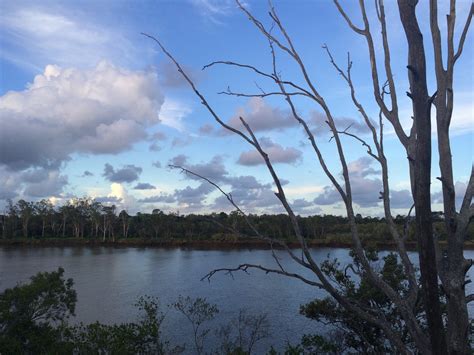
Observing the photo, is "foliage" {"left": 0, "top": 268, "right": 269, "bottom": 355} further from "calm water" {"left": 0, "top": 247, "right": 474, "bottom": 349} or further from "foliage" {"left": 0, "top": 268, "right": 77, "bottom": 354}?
"calm water" {"left": 0, "top": 247, "right": 474, "bottom": 349}

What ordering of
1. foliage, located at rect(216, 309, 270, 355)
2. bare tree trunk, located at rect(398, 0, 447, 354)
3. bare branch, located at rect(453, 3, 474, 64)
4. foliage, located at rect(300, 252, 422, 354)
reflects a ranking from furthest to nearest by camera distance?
foliage, located at rect(216, 309, 270, 355), foliage, located at rect(300, 252, 422, 354), bare branch, located at rect(453, 3, 474, 64), bare tree trunk, located at rect(398, 0, 447, 354)

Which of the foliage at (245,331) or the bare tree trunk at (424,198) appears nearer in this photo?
the bare tree trunk at (424,198)

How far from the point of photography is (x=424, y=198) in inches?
51.6

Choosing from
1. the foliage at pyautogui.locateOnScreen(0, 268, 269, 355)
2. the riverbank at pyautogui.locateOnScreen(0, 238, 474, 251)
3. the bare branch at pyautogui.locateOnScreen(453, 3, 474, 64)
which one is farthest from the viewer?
the riverbank at pyautogui.locateOnScreen(0, 238, 474, 251)

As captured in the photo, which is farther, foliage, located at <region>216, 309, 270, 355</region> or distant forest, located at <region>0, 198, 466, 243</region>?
distant forest, located at <region>0, 198, 466, 243</region>

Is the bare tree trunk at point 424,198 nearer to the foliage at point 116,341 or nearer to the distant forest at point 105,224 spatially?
the foliage at point 116,341

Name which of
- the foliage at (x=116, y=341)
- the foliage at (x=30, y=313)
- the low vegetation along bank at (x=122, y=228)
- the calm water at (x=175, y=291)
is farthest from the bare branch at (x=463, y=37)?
the low vegetation along bank at (x=122, y=228)

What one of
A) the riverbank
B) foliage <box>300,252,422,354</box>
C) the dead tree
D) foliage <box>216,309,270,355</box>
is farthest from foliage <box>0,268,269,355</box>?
the riverbank

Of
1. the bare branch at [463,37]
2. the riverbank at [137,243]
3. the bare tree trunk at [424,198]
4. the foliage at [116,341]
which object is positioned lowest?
the foliage at [116,341]

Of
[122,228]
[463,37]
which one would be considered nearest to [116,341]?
[463,37]

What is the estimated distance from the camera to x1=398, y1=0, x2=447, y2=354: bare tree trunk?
4.18ft

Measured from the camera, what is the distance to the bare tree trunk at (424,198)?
127 centimetres

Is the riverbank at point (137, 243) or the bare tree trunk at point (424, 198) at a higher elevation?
the bare tree trunk at point (424, 198)

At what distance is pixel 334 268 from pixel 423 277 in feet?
45.3
